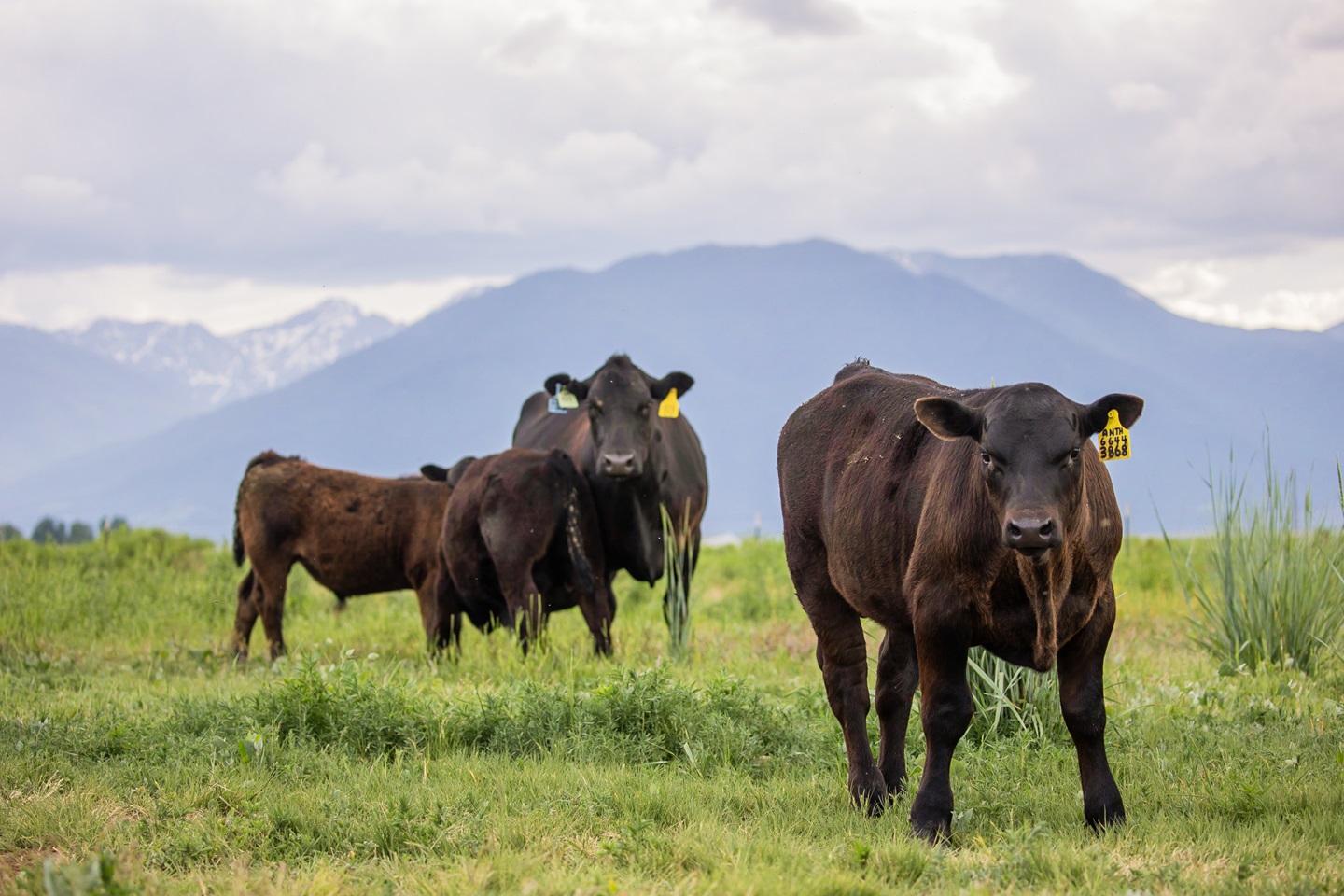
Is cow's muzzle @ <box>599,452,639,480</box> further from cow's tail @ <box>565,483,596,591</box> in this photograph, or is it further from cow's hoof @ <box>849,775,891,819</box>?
cow's hoof @ <box>849,775,891,819</box>

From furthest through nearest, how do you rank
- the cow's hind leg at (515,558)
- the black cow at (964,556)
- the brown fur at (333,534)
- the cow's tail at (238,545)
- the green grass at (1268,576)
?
the cow's tail at (238,545) < the brown fur at (333,534) < the cow's hind leg at (515,558) < the green grass at (1268,576) < the black cow at (964,556)

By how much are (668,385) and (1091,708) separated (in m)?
7.36

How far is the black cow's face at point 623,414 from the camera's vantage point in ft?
36.7

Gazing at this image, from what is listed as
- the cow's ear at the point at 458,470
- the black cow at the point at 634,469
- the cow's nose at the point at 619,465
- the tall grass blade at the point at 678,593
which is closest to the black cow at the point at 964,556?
the tall grass blade at the point at 678,593

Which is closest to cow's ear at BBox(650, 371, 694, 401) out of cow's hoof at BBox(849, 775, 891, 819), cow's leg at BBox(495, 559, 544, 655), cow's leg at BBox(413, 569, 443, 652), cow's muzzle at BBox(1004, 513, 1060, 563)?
cow's leg at BBox(495, 559, 544, 655)

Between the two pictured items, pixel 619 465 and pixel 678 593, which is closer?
pixel 678 593

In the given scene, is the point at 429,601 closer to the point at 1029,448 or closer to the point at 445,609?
the point at 445,609

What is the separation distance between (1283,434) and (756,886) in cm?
15778

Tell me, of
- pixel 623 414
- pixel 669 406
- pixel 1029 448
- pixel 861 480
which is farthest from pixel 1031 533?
pixel 669 406

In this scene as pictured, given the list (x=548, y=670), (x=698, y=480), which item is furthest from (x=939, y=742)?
(x=698, y=480)

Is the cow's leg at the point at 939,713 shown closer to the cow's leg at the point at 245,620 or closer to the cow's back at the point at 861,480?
the cow's back at the point at 861,480

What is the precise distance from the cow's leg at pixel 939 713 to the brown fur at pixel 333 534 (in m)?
7.02

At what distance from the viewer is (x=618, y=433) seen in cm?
1148

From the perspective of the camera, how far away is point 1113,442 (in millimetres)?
5812
